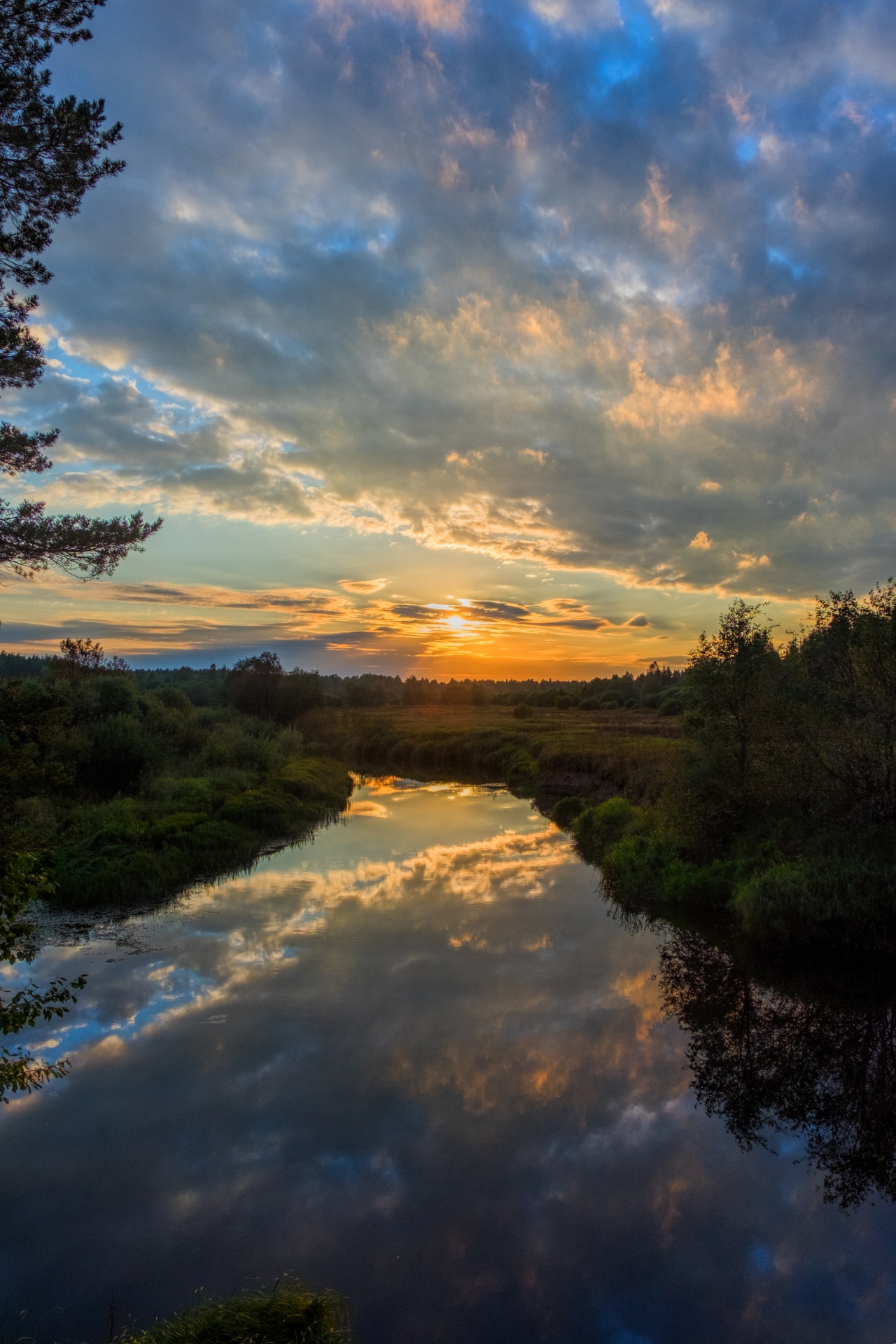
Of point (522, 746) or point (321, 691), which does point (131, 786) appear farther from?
point (321, 691)

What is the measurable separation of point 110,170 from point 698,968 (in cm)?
1869

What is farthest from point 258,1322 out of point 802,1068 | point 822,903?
point 822,903

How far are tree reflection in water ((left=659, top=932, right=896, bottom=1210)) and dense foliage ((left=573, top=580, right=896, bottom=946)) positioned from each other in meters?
2.51

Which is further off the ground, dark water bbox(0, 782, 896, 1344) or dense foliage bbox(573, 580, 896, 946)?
dense foliage bbox(573, 580, 896, 946)

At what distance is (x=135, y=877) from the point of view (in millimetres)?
20516

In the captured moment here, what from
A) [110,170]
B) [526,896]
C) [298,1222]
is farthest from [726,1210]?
[110,170]

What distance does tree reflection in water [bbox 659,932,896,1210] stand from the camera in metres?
9.60

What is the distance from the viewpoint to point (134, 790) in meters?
28.1

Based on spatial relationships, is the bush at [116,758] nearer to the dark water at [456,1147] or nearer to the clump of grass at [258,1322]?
the dark water at [456,1147]

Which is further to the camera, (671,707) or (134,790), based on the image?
(671,707)

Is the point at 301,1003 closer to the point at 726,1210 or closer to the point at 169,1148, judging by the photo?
the point at 169,1148

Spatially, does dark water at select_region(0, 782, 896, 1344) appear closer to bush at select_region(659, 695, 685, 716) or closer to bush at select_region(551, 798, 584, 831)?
bush at select_region(551, 798, 584, 831)

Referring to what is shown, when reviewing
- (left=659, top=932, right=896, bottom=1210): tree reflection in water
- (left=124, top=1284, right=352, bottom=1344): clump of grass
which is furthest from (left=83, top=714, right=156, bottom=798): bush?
(left=124, top=1284, right=352, bottom=1344): clump of grass

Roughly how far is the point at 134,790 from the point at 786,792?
80.0 feet
